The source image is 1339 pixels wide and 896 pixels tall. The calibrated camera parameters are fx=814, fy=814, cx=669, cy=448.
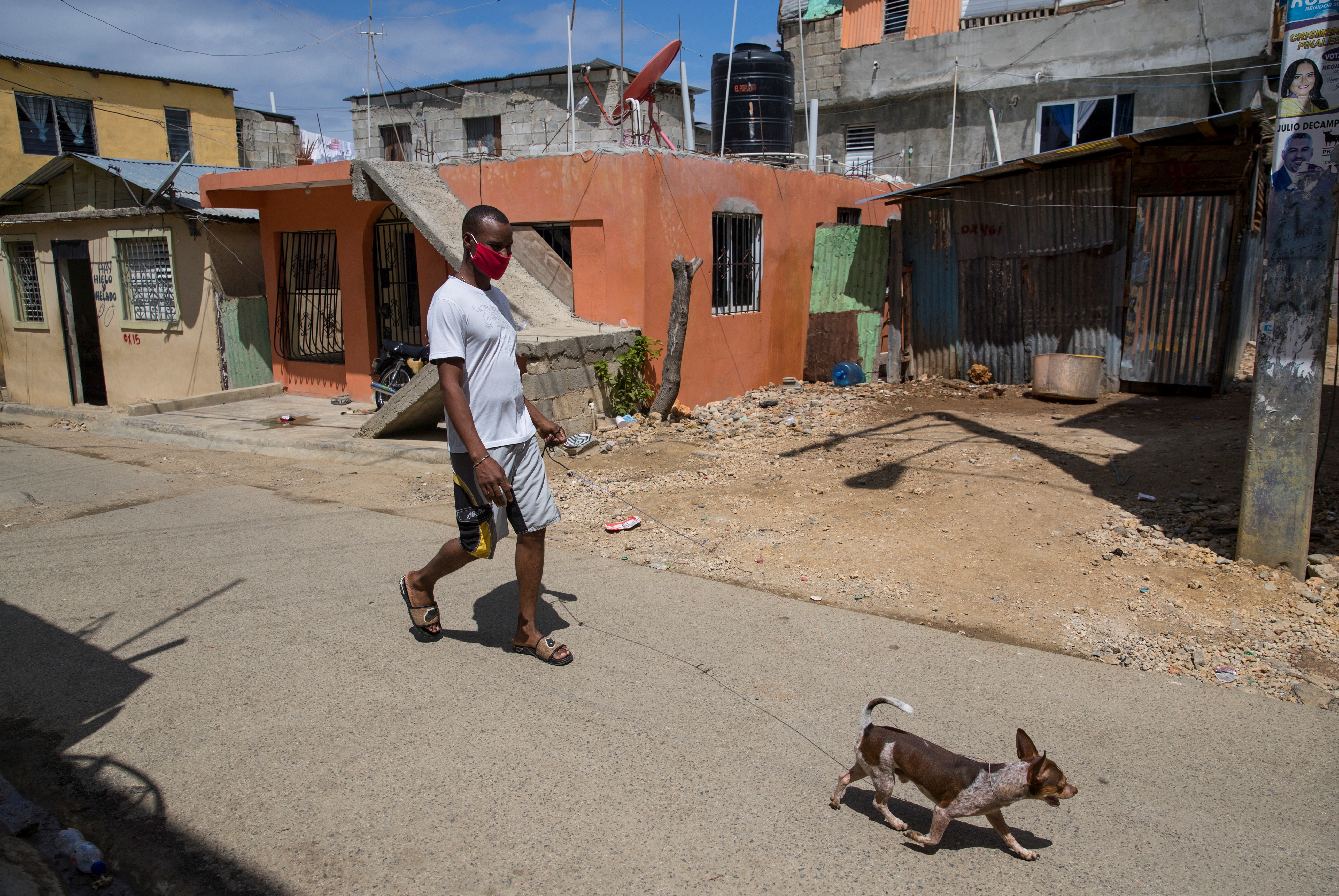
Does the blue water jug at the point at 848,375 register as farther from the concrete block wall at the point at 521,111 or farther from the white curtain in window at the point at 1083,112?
the concrete block wall at the point at 521,111

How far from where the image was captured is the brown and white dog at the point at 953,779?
2.31 meters

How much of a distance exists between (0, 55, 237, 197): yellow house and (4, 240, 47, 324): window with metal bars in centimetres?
416

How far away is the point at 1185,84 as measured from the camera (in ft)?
46.6

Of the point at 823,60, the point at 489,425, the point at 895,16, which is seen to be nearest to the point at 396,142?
the point at 823,60

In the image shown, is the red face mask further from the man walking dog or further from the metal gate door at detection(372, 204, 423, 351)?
the metal gate door at detection(372, 204, 423, 351)

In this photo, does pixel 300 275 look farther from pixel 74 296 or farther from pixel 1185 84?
pixel 1185 84

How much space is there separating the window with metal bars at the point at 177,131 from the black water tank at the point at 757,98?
16.3 metres

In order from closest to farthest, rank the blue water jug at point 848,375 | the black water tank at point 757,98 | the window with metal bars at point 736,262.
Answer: the window with metal bars at point 736,262, the blue water jug at point 848,375, the black water tank at point 757,98

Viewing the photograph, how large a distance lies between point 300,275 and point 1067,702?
12.3 metres

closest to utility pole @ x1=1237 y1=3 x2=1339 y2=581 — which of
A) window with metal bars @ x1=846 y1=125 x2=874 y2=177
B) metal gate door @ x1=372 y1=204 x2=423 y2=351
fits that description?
metal gate door @ x1=372 y1=204 x2=423 y2=351

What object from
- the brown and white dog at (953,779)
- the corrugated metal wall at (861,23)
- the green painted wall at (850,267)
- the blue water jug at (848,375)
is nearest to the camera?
the brown and white dog at (953,779)

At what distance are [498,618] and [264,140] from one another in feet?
79.1

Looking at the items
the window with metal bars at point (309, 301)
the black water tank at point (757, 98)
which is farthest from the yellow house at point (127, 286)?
the black water tank at point (757, 98)

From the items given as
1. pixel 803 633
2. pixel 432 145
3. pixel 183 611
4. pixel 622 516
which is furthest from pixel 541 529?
pixel 432 145
